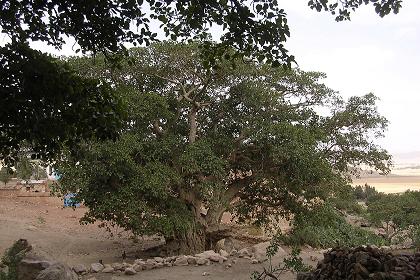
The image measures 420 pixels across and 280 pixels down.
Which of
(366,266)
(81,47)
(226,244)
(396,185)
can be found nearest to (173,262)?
(226,244)

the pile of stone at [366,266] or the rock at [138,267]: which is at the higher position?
the pile of stone at [366,266]

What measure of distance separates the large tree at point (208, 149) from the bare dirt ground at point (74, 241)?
1.92 metres

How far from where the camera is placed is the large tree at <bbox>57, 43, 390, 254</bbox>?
12.0m

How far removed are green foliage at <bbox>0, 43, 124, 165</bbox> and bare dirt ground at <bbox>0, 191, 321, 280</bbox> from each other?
6.89 metres

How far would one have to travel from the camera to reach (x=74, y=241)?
1911 cm

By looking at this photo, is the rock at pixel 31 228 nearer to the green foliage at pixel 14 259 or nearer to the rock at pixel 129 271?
the green foliage at pixel 14 259

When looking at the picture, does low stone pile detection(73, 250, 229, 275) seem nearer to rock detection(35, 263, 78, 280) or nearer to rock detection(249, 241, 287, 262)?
rock detection(249, 241, 287, 262)

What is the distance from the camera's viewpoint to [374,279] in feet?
19.3

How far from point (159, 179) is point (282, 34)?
8164mm

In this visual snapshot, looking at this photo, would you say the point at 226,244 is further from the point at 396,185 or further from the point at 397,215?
the point at 396,185

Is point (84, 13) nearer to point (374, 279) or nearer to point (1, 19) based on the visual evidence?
point (1, 19)

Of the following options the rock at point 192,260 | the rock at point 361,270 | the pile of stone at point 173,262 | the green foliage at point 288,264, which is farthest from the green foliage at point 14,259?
the rock at point 361,270

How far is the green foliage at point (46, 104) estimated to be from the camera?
160 inches

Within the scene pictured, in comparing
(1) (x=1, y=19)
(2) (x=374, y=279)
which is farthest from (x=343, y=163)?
(1) (x=1, y=19)
